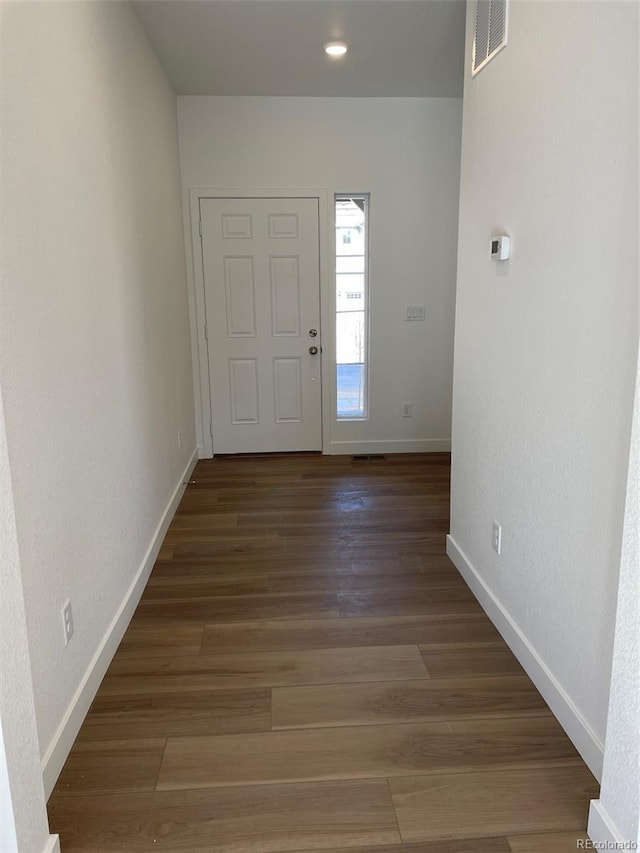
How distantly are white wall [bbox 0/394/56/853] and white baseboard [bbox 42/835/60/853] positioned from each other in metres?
0.05

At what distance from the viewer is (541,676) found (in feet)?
6.72

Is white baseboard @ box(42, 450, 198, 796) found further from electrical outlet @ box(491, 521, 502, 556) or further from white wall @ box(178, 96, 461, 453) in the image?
white wall @ box(178, 96, 461, 453)

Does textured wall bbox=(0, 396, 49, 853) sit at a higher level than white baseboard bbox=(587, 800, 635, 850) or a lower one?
higher

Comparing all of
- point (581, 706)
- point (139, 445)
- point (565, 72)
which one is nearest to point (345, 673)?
point (581, 706)

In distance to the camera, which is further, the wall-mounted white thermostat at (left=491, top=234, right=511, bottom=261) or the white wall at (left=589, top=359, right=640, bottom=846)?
the wall-mounted white thermostat at (left=491, top=234, right=511, bottom=261)

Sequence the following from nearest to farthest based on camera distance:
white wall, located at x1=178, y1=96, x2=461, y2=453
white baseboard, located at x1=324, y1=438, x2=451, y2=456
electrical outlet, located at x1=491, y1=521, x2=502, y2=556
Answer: electrical outlet, located at x1=491, y1=521, x2=502, y2=556, white wall, located at x1=178, y1=96, x2=461, y2=453, white baseboard, located at x1=324, y1=438, x2=451, y2=456

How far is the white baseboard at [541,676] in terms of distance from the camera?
172 cm

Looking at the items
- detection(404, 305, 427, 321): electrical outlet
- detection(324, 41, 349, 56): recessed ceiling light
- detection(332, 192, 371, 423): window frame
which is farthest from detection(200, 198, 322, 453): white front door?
detection(324, 41, 349, 56): recessed ceiling light

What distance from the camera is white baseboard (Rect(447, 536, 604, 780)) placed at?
67.7 inches

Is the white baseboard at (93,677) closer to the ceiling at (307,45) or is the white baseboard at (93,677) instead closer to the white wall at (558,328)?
the white wall at (558,328)

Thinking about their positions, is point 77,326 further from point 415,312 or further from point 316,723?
point 415,312

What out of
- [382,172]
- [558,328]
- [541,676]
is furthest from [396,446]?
[558,328]

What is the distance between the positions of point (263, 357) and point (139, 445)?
2113 millimetres

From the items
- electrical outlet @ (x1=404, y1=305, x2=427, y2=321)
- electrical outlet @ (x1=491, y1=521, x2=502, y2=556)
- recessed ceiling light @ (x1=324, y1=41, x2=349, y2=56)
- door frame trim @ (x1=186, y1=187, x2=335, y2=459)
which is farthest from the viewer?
electrical outlet @ (x1=404, y1=305, x2=427, y2=321)
